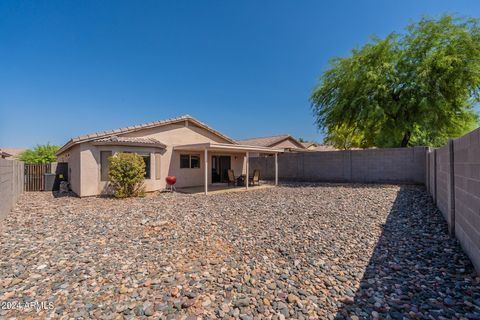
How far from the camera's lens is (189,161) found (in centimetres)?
1459

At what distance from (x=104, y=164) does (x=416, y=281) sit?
12.4m

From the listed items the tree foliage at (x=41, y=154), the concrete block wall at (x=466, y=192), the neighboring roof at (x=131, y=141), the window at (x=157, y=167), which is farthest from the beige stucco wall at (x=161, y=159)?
the tree foliage at (x=41, y=154)

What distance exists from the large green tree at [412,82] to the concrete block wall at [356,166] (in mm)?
1799

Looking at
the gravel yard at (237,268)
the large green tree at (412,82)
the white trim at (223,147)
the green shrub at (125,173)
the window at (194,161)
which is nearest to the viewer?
the gravel yard at (237,268)

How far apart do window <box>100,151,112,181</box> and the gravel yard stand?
4.51 meters

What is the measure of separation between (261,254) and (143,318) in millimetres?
2295

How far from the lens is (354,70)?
14.6m

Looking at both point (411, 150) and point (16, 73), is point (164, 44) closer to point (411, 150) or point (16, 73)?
point (16, 73)

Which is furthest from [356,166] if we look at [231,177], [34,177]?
[34,177]

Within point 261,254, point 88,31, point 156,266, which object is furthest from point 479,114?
point 88,31

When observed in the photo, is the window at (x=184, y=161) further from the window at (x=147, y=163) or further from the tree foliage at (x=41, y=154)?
the tree foliage at (x=41, y=154)

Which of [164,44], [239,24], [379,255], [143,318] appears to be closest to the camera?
[143,318]

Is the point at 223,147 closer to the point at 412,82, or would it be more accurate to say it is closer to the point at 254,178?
the point at 254,178

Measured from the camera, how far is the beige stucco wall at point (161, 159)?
10844 millimetres
